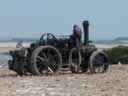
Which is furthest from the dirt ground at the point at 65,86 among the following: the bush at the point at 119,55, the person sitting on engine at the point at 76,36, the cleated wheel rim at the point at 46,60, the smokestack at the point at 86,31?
the bush at the point at 119,55

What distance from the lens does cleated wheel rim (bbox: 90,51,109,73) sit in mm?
22109

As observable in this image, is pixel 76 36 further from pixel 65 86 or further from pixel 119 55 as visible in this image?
pixel 119 55

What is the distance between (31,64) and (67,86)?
158 inches

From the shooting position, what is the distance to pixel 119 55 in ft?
144

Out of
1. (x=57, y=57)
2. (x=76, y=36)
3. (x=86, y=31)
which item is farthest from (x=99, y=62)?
(x=57, y=57)

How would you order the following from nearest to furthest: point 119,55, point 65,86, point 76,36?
point 65,86 < point 76,36 < point 119,55

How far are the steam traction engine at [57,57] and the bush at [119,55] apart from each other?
52.1 ft

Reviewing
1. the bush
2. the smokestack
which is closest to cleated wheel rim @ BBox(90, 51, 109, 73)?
the smokestack

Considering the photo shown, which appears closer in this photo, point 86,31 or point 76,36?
point 76,36

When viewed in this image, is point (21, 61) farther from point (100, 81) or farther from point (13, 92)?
point (13, 92)

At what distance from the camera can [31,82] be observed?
58.9 feet

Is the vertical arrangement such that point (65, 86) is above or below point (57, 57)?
below

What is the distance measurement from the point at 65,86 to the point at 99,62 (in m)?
5.71

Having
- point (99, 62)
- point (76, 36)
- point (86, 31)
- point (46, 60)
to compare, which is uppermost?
point (86, 31)
